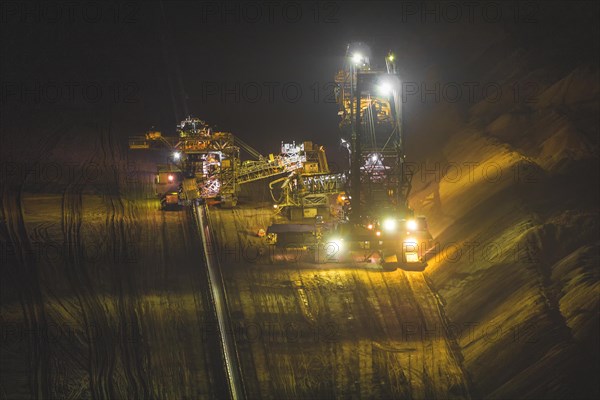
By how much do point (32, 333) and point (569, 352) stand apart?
623 inches

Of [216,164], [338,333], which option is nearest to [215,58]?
[216,164]

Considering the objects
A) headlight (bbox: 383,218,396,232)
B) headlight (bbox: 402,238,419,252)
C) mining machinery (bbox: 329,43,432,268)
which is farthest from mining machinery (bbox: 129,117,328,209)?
headlight (bbox: 402,238,419,252)

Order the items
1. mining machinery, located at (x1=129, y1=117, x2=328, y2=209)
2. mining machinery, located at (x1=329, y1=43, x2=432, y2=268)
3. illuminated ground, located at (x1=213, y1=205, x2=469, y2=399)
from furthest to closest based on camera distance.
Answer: mining machinery, located at (x1=129, y1=117, x2=328, y2=209) < mining machinery, located at (x1=329, y1=43, x2=432, y2=268) < illuminated ground, located at (x1=213, y1=205, x2=469, y2=399)

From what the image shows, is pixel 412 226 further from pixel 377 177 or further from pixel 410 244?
pixel 377 177

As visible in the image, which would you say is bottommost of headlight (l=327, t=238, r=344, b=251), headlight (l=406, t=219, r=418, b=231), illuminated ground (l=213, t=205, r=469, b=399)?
illuminated ground (l=213, t=205, r=469, b=399)

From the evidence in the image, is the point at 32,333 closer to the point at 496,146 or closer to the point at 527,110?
the point at 496,146

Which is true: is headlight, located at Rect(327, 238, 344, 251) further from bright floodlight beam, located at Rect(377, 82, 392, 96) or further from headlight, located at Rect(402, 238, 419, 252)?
bright floodlight beam, located at Rect(377, 82, 392, 96)

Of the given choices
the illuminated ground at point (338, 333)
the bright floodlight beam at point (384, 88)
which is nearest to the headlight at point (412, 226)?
the illuminated ground at point (338, 333)

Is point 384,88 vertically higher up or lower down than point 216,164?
higher up

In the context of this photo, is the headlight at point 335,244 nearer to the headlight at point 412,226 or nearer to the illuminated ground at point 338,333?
the illuminated ground at point 338,333

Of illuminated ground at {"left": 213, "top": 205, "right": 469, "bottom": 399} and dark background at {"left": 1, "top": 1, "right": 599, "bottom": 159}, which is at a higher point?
dark background at {"left": 1, "top": 1, "right": 599, "bottom": 159}

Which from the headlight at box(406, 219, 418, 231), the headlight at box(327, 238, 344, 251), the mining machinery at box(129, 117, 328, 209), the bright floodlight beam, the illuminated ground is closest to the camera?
the illuminated ground

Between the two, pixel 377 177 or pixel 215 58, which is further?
pixel 215 58

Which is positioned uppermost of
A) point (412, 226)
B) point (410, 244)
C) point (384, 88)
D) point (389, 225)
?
point (384, 88)
